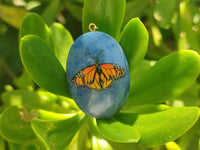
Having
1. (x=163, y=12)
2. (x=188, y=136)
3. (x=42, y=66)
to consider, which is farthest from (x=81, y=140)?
(x=163, y=12)

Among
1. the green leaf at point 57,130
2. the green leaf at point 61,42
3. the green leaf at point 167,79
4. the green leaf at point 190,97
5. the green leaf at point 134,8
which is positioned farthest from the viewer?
the green leaf at point 134,8

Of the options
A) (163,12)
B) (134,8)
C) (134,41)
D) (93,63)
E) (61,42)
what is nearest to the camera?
(93,63)

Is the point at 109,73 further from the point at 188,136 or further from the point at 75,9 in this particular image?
the point at 75,9

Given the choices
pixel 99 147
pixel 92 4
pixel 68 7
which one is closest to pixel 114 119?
pixel 99 147

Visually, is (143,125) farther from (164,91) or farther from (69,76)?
(69,76)

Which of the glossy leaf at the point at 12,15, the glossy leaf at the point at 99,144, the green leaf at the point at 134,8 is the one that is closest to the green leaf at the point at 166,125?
the glossy leaf at the point at 99,144

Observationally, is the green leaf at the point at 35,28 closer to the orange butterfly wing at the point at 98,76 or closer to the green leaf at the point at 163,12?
the orange butterfly wing at the point at 98,76
